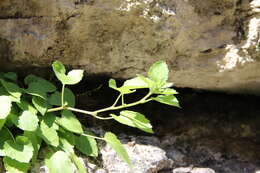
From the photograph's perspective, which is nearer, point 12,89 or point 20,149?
point 20,149

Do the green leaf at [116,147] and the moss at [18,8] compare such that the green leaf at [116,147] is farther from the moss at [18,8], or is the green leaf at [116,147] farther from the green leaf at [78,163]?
the moss at [18,8]

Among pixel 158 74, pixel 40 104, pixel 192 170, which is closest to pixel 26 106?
pixel 40 104

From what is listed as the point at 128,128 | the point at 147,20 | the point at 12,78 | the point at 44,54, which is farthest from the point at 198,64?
the point at 12,78

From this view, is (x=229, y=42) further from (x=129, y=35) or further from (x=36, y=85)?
(x=36, y=85)

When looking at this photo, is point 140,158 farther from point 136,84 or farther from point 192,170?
point 136,84

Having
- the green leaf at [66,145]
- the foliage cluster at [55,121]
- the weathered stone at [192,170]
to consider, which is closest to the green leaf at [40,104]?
the foliage cluster at [55,121]

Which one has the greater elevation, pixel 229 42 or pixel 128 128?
pixel 229 42

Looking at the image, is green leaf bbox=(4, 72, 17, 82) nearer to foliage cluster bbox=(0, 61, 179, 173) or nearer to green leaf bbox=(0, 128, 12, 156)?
foliage cluster bbox=(0, 61, 179, 173)
